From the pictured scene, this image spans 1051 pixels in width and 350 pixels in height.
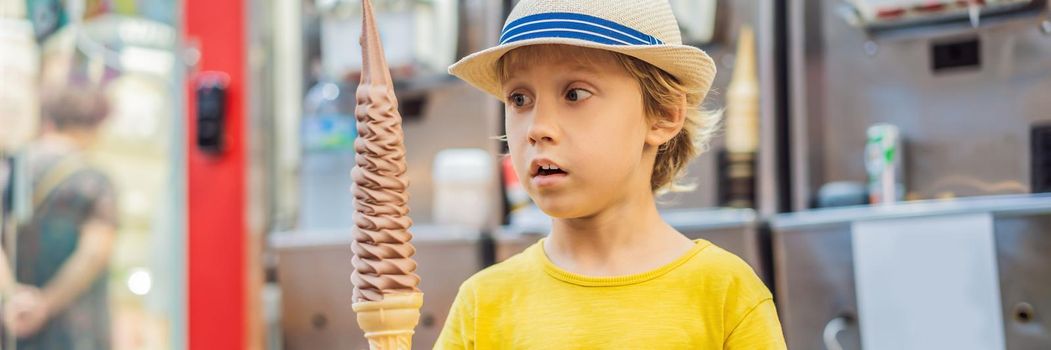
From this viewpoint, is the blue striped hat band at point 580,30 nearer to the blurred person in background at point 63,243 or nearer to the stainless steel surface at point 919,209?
the stainless steel surface at point 919,209

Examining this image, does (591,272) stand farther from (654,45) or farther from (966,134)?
(966,134)

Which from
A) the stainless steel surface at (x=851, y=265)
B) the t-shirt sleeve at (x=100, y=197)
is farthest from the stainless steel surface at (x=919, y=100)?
the t-shirt sleeve at (x=100, y=197)

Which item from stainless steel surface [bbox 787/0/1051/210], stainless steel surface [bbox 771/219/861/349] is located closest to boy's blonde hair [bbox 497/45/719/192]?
stainless steel surface [bbox 771/219/861/349]

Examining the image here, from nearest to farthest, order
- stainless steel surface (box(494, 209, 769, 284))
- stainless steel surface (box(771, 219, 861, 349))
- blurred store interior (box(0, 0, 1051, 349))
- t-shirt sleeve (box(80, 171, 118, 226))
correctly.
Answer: blurred store interior (box(0, 0, 1051, 349)) → stainless steel surface (box(771, 219, 861, 349)) → stainless steel surface (box(494, 209, 769, 284)) → t-shirt sleeve (box(80, 171, 118, 226))

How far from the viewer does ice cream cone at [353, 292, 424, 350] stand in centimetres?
119

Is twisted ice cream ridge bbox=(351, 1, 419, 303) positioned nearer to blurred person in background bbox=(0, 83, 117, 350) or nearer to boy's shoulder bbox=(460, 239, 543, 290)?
boy's shoulder bbox=(460, 239, 543, 290)

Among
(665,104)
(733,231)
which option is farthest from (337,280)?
(665,104)

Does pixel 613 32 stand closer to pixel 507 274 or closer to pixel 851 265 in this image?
pixel 507 274

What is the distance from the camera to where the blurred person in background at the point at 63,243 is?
456 cm

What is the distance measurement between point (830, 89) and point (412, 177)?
5.09 feet

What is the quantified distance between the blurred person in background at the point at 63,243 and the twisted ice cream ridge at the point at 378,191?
3.61m

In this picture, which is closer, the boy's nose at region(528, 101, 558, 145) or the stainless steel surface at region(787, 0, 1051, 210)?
the boy's nose at region(528, 101, 558, 145)

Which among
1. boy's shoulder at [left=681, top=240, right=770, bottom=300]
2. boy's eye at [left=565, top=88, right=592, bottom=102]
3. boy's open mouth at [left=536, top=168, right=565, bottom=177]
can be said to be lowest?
boy's shoulder at [left=681, top=240, right=770, bottom=300]

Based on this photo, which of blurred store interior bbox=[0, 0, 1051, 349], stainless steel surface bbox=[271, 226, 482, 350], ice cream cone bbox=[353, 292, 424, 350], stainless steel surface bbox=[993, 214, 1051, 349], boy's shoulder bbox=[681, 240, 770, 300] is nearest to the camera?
ice cream cone bbox=[353, 292, 424, 350]
